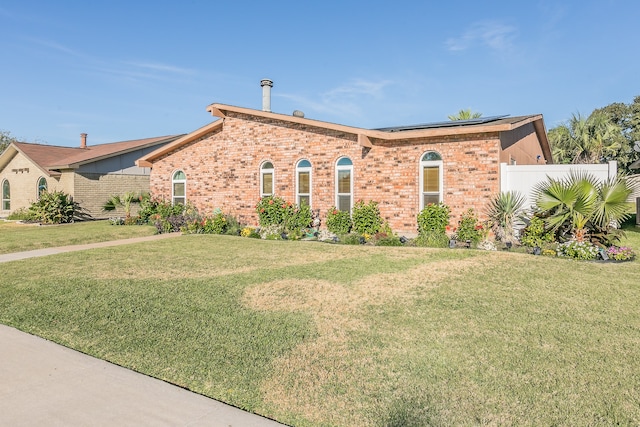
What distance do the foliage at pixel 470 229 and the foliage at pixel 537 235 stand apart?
1228 mm

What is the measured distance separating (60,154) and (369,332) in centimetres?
2800

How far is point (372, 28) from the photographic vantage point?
59.2ft

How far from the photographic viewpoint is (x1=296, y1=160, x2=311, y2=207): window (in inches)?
611

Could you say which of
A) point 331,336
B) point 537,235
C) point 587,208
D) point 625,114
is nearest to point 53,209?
point 331,336

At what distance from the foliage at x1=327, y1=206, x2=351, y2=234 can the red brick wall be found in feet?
2.47

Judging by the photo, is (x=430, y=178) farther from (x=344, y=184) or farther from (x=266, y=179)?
(x=266, y=179)

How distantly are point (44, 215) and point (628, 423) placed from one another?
24530 millimetres

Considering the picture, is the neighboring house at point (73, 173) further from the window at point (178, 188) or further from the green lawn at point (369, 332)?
Answer: the green lawn at point (369, 332)

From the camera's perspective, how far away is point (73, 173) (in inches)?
867

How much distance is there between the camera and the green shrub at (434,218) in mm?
12656

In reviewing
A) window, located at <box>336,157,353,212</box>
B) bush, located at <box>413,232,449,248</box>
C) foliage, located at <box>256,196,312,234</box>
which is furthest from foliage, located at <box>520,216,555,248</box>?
foliage, located at <box>256,196,312,234</box>

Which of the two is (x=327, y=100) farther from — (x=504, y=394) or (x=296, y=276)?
(x=504, y=394)

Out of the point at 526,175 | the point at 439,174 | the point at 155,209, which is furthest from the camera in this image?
the point at 155,209

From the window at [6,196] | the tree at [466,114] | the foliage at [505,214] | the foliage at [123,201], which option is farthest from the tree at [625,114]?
the window at [6,196]
